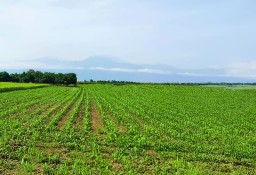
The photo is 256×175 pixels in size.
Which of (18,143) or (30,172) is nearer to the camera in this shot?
(30,172)

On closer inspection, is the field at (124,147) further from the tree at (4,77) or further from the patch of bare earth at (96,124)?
the tree at (4,77)

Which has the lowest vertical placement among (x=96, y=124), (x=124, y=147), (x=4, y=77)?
(x=124, y=147)

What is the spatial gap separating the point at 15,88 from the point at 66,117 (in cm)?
4696

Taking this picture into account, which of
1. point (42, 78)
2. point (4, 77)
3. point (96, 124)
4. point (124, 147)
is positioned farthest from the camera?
point (42, 78)

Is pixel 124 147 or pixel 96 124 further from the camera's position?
pixel 96 124

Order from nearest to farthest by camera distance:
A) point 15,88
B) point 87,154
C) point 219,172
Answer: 1. point 219,172
2. point 87,154
3. point 15,88

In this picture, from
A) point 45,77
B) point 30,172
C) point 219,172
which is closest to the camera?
point 30,172

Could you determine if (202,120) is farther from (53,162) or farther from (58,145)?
(53,162)

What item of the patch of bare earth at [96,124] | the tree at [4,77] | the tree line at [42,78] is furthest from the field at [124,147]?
the tree line at [42,78]

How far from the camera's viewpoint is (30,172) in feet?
44.8

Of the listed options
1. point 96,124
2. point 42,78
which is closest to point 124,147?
point 96,124

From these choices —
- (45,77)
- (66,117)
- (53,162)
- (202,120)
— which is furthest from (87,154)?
(45,77)

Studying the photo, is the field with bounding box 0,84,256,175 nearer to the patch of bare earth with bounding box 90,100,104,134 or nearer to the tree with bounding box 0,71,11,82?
the patch of bare earth with bounding box 90,100,104,134

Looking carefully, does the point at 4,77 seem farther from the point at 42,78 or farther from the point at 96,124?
the point at 96,124
